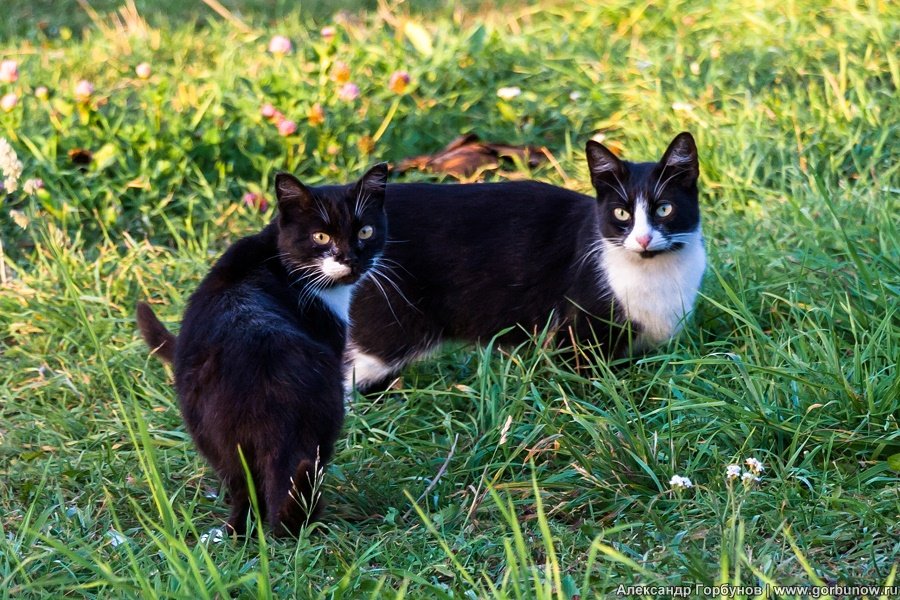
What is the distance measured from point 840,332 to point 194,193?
2598 millimetres

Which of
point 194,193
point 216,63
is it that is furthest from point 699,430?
point 216,63

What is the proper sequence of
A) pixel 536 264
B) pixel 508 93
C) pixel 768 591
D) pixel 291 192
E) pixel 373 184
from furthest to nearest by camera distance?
pixel 508 93 → pixel 536 264 → pixel 373 184 → pixel 291 192 → pixel 768 591

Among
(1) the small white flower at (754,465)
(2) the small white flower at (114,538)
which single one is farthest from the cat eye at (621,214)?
(2) the small white flower at (114,538)

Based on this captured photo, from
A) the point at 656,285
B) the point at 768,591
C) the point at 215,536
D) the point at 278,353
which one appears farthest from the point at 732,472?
the point at 215,536

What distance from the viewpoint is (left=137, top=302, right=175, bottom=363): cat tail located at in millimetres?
3172

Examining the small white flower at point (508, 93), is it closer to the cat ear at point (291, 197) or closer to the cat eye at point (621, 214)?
the cat eye at point (621, 214)

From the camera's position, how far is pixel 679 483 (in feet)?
8.14

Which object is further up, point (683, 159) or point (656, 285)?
point (683, 159)

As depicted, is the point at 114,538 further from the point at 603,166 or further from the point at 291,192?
the point at 603,166

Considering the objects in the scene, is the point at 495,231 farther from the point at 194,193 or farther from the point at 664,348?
the point at 194,193

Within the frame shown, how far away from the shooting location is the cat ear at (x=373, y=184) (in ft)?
9.98

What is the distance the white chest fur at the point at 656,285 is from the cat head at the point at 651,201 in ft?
0.13

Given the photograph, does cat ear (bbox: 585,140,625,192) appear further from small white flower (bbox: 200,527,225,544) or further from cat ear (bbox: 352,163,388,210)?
small white flower (bbox: 200,527,225,544)

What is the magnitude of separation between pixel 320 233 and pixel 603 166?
0.90 metres
